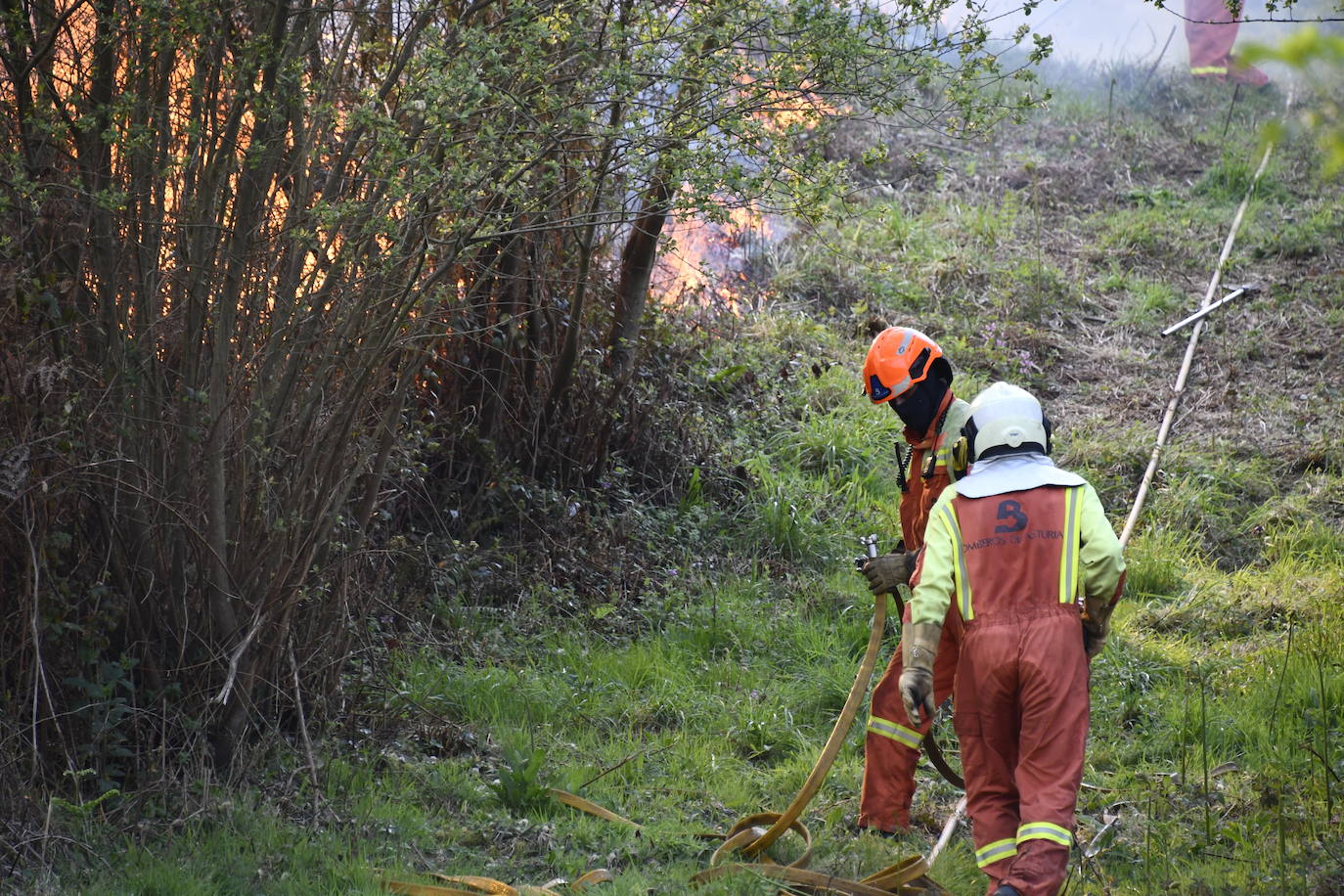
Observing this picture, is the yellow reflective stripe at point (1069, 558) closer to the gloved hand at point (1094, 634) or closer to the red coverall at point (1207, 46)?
the gloved hand at point (1094, 634)

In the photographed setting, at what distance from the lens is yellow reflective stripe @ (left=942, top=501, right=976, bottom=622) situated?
A: 431 cm

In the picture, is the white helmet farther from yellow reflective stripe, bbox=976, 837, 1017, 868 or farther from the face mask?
yellow reflective stripe, bbox=976, 837, 1017, 868

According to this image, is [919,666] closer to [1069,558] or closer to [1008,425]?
[1069,558]

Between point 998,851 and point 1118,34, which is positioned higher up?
point 1118,34

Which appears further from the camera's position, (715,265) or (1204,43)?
(1204,43)

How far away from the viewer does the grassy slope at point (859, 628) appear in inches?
187

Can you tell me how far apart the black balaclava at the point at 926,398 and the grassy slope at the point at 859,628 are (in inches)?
56.7

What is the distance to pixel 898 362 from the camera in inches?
206

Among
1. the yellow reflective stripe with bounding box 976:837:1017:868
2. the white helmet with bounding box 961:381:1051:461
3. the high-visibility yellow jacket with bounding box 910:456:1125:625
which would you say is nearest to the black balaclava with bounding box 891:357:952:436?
the white helmet with bounding box 961:381:1051:461

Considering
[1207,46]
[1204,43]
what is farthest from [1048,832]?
[1204,43]

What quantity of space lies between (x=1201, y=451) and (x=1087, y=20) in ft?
37.4

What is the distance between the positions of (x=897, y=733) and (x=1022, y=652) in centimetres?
120

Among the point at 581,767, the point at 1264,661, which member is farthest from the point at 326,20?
the point at 1264,661

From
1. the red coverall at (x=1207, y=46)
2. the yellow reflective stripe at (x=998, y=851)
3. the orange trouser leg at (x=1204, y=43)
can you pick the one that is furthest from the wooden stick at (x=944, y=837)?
the orange trouser leg at (x=1204, y=43)
